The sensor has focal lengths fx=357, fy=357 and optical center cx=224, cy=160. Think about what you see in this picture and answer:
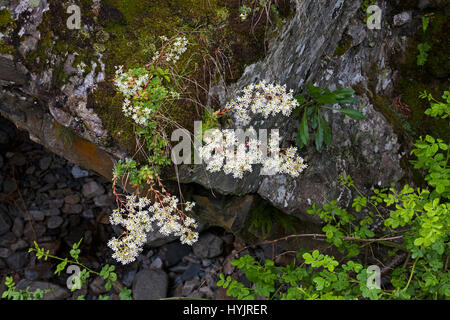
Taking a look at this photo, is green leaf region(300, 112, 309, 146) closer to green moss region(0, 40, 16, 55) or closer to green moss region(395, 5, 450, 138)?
green moss region(395, 5, 450, 138)

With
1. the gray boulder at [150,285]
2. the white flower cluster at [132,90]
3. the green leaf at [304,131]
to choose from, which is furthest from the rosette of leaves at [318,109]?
the gray boulder at [150,285]

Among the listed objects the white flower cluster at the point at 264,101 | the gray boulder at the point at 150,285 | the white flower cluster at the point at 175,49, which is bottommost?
the gray boulder at the point at 150,285

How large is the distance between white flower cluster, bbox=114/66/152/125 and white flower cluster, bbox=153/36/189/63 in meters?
0.24

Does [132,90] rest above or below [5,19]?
below

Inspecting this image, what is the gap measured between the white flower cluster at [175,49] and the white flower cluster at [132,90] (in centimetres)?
24

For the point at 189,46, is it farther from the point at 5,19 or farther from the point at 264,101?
the point at 5,19

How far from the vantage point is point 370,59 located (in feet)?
11.9

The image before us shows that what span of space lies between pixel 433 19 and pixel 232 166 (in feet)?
9.33

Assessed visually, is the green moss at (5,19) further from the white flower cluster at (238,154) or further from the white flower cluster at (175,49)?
the white flower cluster at (238,154)

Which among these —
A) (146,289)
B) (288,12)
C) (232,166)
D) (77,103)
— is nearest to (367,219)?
(232,166)

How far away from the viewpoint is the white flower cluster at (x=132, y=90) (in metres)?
2.53

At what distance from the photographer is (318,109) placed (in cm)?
309

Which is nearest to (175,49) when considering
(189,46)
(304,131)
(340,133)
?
(189,46)

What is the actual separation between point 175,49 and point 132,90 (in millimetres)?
483
